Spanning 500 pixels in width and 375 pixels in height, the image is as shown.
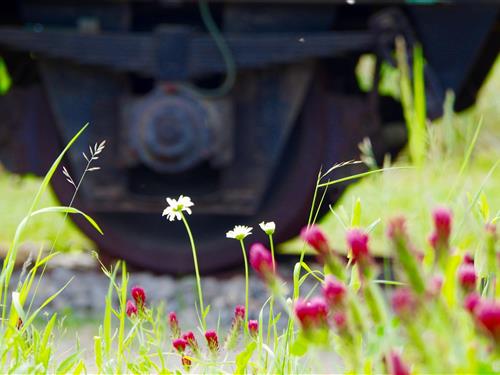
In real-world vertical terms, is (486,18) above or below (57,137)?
above

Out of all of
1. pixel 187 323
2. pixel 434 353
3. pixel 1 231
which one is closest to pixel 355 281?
pixel 434 353

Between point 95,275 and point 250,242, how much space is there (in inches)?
32.1

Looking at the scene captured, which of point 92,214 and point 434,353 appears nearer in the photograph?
point 434,353

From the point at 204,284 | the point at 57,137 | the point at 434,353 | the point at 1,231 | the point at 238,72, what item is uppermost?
the point at 434,353

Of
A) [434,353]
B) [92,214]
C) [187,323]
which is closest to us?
[434,353]

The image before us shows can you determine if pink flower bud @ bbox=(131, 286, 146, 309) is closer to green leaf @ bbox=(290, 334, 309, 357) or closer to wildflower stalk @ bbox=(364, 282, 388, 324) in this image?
green leaf @ bbox=(290, 334, 309, 357)

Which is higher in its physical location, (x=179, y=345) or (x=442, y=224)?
(x=442, y=224)

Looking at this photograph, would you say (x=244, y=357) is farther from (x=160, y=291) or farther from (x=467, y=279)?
(x=160, y=291)

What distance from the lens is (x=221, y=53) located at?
15.8ft

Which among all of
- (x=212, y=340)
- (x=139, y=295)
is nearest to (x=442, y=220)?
(x=212, y=340)

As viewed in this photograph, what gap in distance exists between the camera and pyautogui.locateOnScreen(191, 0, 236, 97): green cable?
480 centimetres

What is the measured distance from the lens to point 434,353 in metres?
1.21

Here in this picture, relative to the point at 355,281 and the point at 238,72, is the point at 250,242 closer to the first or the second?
the point at 238,72

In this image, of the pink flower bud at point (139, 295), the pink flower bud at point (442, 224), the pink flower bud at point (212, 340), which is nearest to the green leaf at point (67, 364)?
the pink flower bud at point (139, 295)
